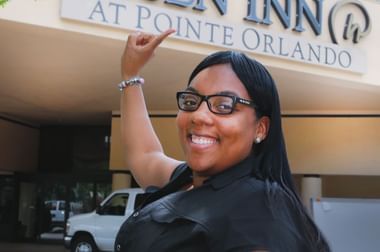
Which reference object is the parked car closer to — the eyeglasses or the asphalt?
the asphalt

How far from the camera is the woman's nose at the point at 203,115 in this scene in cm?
143

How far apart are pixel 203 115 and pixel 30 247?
1739cm

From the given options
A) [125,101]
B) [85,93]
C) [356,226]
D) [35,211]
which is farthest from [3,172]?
[125,101]

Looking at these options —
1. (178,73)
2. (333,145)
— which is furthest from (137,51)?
(333,145)

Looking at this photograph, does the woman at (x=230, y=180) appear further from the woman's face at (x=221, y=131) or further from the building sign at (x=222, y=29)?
the building sign at (x=222, y=29)

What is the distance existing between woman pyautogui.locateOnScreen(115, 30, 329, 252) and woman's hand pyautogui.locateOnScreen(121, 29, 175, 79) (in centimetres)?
57

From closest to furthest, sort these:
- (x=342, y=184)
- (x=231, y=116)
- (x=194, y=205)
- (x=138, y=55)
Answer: (x=194, y=205) < (x=231, y=116) < (x=138, y=55) < (x=342, y=184)

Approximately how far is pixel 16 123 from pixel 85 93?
567cm

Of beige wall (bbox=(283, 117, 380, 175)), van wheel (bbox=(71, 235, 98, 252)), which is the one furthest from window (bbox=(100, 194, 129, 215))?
beige wall (bbox=(283, 117, 380, 175))

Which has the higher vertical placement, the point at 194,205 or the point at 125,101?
the point at 125,101

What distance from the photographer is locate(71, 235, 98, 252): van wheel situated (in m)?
13.9

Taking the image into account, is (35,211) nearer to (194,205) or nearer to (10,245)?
(10,245)

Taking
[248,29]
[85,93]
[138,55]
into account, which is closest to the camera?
[138,55]

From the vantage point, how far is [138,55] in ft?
6.94
